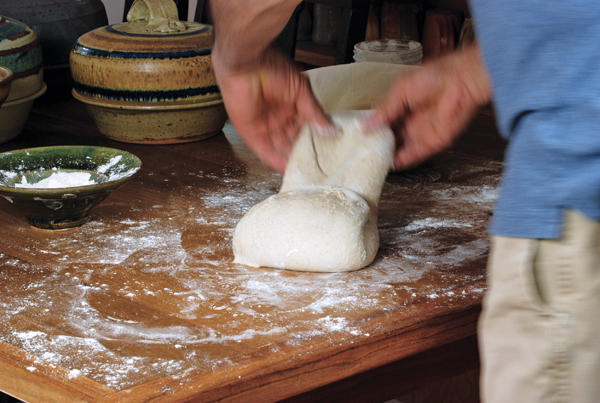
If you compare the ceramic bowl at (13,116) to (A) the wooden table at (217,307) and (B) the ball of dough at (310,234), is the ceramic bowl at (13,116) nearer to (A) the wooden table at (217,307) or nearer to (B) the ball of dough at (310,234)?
(A) the wooden table at (217,307)

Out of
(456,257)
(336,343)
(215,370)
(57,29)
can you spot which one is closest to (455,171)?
(456,257)

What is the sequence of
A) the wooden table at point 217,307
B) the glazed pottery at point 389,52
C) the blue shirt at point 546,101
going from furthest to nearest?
the glazed pottery at point 389,52 → the wooden table at point 217,307 → the blue shirt at point 546,101

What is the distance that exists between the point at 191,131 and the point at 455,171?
0.65 m

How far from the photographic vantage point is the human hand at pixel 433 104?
2.93 ft

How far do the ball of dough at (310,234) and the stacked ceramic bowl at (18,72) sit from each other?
863mm

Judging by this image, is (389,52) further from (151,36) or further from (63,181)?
(63,181)

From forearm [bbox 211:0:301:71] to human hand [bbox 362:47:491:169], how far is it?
0.23 metres

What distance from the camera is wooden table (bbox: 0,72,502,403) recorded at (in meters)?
0.70

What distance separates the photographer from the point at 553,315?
51cm

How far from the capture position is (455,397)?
1742mm

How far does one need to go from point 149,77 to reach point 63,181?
404mm

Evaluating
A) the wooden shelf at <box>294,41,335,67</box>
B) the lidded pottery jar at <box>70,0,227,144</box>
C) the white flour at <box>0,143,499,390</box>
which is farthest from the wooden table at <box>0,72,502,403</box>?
the wooden shelf at <box>294,41,335,67</box>

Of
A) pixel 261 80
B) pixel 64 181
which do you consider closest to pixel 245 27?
pixel 261 80

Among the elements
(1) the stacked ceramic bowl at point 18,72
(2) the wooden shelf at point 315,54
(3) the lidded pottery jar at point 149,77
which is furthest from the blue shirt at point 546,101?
(2) the wooden shelf at point 315,54
